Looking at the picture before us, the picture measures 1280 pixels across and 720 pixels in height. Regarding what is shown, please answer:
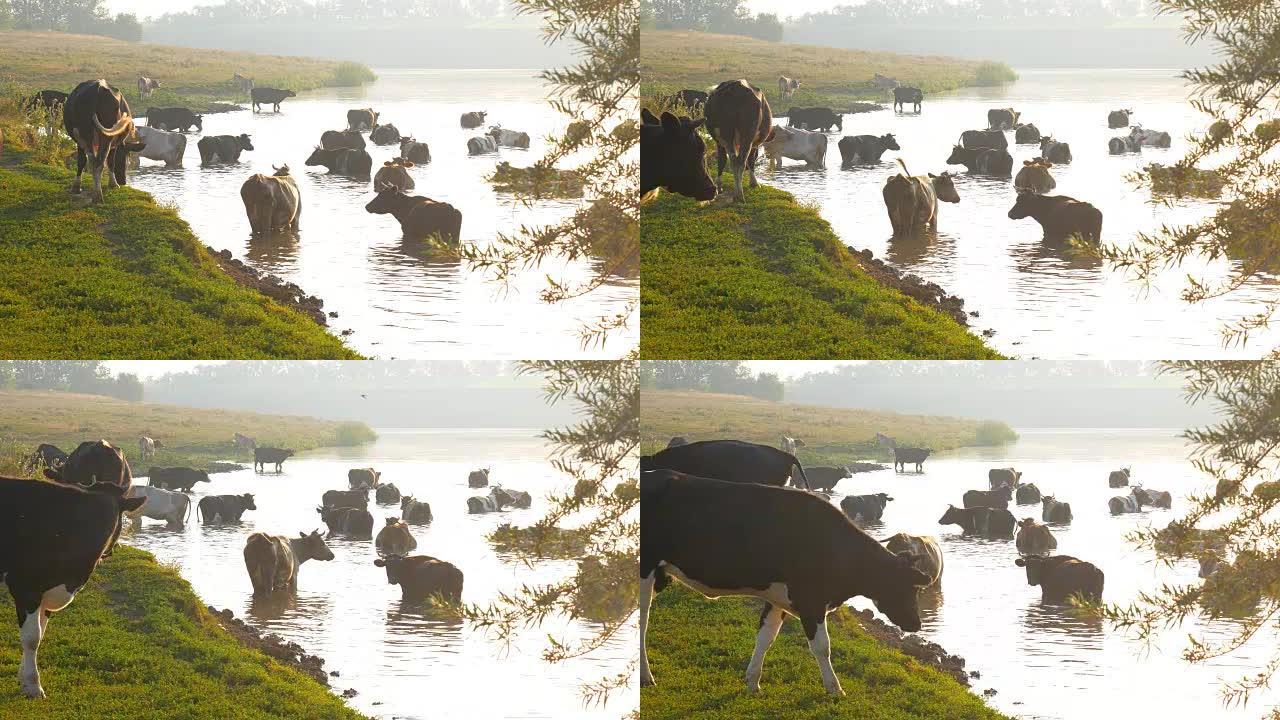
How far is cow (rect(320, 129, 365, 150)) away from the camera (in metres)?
12.2

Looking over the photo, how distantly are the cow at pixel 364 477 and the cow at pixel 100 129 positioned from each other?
3820mm

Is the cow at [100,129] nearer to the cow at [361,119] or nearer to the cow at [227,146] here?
the cow at [227,146]

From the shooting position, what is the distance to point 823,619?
10.2 m

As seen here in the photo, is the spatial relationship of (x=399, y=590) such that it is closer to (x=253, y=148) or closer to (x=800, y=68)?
(x=253, y=148)

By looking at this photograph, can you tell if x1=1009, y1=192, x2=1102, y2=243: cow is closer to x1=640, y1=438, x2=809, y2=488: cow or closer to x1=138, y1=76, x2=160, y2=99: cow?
x1=640, y1=438, x2=809, y2=488: cow

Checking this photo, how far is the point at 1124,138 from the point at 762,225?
3.26 m

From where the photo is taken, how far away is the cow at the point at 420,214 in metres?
11.9

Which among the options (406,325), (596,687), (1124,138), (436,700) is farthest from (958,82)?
(436,700)

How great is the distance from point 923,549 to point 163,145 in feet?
26.3

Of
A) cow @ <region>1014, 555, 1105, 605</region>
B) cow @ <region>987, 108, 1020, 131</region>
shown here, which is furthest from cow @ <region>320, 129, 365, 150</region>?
cow @ <region>1014, 555, 1105, 605</region>

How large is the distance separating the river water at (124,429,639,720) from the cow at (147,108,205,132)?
3450mm

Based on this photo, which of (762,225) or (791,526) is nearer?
(791,526)

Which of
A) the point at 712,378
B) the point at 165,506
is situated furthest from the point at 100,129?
the point at 712,378

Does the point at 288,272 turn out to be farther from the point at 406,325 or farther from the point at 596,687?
the point at 596,687
